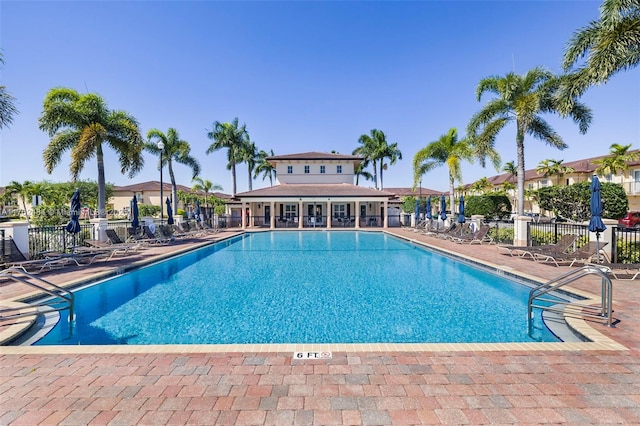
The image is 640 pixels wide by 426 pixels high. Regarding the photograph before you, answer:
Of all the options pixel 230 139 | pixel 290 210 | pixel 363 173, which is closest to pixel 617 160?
pixel 363 173

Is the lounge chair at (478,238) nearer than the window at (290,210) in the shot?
Yes

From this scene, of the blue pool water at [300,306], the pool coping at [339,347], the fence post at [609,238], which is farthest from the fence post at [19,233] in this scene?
the fence post at [609,238]

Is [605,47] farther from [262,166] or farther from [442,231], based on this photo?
[262,166]

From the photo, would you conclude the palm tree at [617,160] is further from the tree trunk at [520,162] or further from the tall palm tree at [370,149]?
the tall palm tree at [370,149]

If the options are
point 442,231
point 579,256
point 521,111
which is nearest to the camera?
point 579,256

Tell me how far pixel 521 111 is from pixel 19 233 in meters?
24.9

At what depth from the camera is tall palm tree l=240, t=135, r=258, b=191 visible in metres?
40.7

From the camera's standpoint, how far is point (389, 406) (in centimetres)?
293

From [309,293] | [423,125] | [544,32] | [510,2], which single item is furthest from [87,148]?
[423,125]

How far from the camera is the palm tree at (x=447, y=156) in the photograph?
86.7 feet

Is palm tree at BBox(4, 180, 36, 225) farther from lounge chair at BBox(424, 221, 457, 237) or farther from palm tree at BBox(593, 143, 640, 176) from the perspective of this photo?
palm tree at BBox(593, 143, 640, 176)

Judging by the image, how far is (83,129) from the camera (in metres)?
18.7

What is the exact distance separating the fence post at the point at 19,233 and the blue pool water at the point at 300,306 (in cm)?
422

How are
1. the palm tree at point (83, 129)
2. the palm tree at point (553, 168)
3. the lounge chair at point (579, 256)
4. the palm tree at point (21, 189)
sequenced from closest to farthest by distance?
the lounge chair at point (579, 256)
the palm tree at point (83, 129)
the palm tree at point (553, 168)
the palm tree at point (21, 189)
